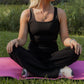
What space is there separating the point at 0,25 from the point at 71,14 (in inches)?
117

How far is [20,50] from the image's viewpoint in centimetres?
340

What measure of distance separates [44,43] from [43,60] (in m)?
0.27

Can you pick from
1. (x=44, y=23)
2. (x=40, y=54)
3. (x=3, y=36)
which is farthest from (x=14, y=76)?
(x=3, y=36)

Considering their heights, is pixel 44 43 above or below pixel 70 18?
above

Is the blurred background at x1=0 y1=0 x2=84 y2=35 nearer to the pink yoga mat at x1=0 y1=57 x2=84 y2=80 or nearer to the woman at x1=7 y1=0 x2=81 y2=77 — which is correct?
the pink yoga mat at x1=0 y1=57 x2=84 y2=80

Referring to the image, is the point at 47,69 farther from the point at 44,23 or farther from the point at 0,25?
the point at 0,25

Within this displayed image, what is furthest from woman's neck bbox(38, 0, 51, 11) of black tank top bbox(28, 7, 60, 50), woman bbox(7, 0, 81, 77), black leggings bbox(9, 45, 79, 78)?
black leggings bbox(9, 45, 79, 78)

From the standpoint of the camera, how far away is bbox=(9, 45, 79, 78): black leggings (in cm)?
343

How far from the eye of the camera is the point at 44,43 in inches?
147

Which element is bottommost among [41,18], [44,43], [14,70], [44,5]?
[14,70]

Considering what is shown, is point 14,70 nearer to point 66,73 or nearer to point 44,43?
point 44,43

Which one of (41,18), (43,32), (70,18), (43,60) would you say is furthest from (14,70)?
(70,18)

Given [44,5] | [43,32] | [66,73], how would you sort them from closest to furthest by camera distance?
[66,73] → [43,32] → [44,5]

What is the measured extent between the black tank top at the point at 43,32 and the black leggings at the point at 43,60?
0.56 feet
